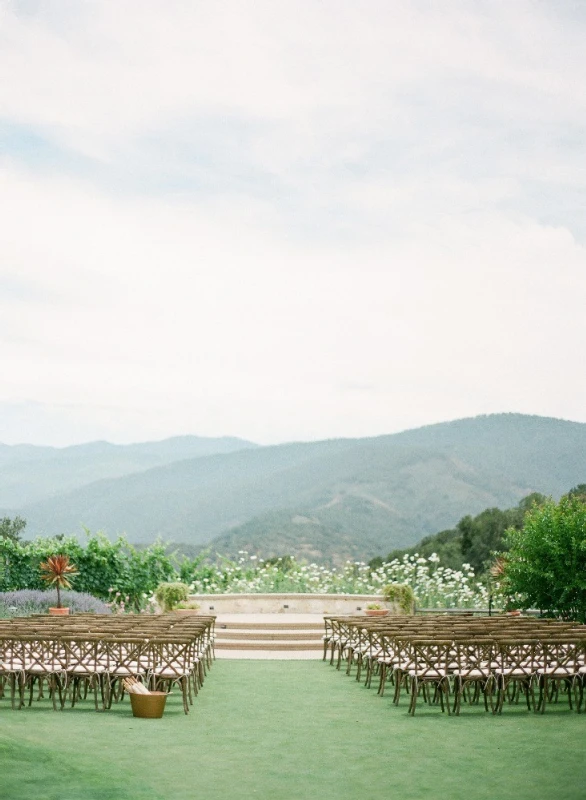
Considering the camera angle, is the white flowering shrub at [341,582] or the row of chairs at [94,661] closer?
the row of chairs at [94,661]

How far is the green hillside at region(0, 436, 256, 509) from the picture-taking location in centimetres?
16150

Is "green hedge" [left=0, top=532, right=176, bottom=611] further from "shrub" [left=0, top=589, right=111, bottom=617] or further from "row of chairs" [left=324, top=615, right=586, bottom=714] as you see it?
"row of chairs" [left=324, top=615, right=586, bottom=714]

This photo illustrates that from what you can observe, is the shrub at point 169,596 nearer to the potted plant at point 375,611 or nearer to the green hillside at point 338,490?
the potted plant at point 375,611

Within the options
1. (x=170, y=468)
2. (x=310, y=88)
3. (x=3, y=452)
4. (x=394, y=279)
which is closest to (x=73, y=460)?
(x=3, y=452)

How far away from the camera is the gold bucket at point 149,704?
37.1ft

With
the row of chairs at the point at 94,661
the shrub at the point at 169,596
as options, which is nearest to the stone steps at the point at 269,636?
the shrub at the point at 169,596

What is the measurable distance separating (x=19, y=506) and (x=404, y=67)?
133 m

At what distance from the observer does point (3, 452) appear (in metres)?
186

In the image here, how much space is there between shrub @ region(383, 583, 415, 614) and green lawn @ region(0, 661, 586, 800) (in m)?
9.14

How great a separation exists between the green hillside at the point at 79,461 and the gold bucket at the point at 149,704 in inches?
5662

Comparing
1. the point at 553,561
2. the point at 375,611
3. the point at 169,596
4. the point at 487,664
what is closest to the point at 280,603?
the point at 169,596

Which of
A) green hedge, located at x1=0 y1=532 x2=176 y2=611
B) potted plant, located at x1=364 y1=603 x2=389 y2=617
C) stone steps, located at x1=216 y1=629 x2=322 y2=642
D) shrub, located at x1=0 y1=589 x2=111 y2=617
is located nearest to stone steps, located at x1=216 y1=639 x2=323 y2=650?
stone steps, located at x1=216 y1=629 x2=322 y2=642

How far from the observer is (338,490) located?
350 feet

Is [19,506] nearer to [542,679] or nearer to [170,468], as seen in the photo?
[170,468]
